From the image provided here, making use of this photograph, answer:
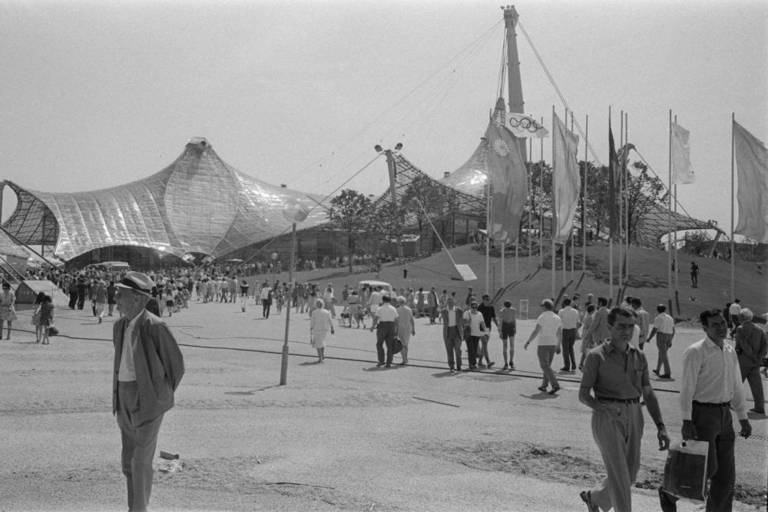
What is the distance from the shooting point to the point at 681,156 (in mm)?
30078

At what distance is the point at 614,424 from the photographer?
16.1 feet

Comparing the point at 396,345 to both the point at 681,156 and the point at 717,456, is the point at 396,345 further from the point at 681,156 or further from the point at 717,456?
the point at 681,156

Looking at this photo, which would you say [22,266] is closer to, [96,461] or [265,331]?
[265,331]

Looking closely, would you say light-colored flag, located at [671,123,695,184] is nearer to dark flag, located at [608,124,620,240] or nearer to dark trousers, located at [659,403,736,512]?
dark flag, located at [608,124,620,240]

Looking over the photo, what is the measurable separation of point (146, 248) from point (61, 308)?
48.3 metres

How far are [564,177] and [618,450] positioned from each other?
21892mm

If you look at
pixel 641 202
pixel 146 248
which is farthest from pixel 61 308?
pixel 146 248

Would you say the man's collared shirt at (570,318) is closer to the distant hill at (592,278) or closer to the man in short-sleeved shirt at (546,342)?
the man in short-sleeved shirt at (546,342)

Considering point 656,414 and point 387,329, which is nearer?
point 656,414

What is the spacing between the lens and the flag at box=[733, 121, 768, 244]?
23562 mm

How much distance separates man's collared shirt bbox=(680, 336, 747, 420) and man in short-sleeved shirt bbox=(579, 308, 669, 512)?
31cm

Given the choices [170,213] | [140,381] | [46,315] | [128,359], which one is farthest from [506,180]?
[170,213]

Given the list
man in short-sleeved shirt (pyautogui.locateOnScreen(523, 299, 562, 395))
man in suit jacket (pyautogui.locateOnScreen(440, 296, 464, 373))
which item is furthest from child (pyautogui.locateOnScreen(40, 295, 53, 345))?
man in short-sleeved shirt (pyautogui.locateOnScreen(523, 299, 562, 395))

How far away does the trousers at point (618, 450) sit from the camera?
479 cm
